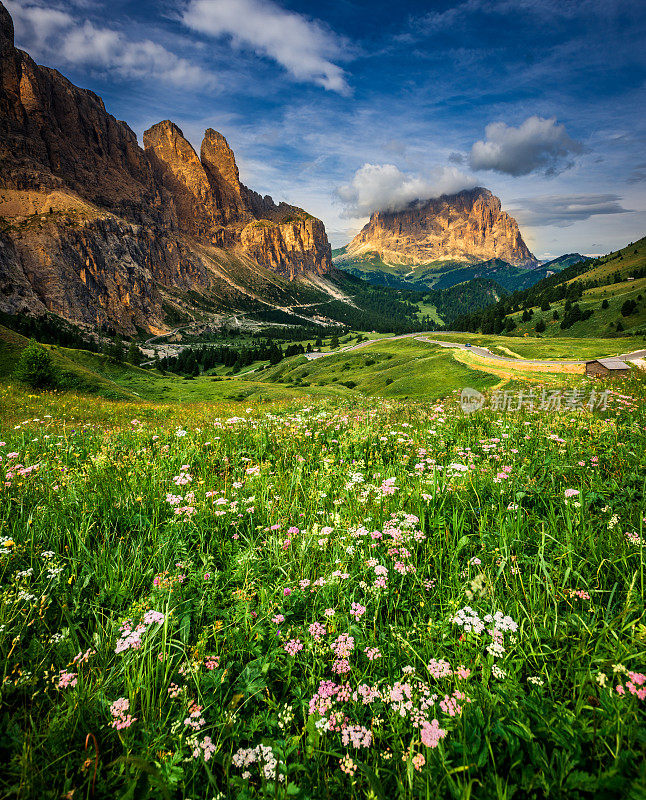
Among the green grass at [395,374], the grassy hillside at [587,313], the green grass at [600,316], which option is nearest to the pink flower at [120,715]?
the green grass at [395,374]

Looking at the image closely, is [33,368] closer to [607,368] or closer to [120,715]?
[120,715]

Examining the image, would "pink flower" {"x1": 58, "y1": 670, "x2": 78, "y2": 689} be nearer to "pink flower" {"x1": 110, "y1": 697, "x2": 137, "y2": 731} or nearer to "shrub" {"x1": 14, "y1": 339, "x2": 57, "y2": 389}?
"pink flower" {"x1": 110, "y1": 697, "x2": 137, "y2": 731}

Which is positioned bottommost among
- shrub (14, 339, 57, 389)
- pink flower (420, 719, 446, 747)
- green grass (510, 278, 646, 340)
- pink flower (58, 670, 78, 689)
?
shrub (14, 339, 57, 389)

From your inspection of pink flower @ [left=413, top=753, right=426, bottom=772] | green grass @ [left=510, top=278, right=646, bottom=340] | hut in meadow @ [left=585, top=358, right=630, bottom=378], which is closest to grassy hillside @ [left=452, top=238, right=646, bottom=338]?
green grass @ [left=510, top=278, right=646, bottom=340]

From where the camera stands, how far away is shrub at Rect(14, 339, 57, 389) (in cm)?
2892

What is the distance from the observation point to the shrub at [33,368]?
2892 cm

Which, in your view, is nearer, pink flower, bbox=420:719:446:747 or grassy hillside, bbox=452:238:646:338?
pink flower, bbox=420:719:446:747

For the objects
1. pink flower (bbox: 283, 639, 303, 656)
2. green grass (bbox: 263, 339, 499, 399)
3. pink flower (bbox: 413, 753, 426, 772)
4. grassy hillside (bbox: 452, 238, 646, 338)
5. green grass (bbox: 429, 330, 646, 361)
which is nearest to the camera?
pink flower (bbox: 413, 753, 426, 772)

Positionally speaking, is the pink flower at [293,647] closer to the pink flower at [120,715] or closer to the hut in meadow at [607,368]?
the pink flower at [120,715]

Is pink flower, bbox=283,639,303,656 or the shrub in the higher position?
pink flower, bbox=283,639,303,656

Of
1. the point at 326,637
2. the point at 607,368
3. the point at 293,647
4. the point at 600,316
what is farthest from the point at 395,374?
the point at 600,316

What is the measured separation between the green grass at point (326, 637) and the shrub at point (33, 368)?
30540 millimetres

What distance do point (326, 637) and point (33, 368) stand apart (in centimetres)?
3612

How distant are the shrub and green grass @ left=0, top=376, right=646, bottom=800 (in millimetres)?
30540
